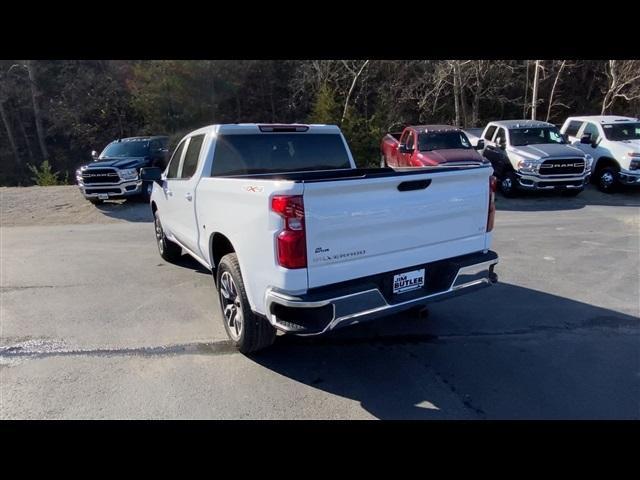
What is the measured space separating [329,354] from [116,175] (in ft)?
32.7

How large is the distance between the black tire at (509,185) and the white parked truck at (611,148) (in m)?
2.71

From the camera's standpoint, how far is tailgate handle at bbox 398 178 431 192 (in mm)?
3004

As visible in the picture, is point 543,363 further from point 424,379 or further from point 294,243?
point 294,243

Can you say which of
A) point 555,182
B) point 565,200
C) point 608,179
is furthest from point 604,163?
point 555,182

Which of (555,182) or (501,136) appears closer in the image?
(555,182)

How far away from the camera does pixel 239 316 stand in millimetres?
3545

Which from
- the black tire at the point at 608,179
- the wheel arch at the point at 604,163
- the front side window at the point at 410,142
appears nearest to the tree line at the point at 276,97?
the front side window at the point at 410,142

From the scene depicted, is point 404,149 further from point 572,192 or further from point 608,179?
point 608,179

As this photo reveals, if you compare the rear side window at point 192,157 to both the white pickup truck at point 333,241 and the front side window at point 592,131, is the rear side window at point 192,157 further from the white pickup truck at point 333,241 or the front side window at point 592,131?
the front side window at point 592,131

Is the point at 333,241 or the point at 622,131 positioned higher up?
the point at 622,131
